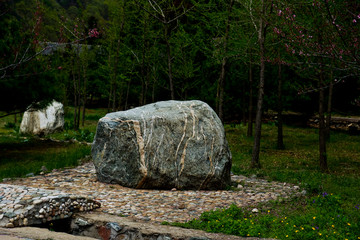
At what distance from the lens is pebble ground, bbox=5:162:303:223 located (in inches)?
282

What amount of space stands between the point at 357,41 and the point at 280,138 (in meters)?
10.7

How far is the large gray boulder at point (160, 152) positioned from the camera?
29.9 feet

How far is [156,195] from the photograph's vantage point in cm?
852

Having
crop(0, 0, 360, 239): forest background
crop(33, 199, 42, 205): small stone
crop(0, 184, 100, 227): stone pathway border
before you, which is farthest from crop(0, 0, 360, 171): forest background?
crop(33, 199, 42, 205): small stone

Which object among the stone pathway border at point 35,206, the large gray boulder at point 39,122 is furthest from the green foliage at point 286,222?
the large gray boulder at point 39,122

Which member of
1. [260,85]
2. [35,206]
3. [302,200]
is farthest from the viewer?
[260,85]

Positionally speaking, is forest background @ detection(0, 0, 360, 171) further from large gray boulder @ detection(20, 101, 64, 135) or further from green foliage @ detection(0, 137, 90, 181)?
green foliage @ detection(0, 137, 90, 181)

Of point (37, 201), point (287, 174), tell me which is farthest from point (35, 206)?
point (287, 174)

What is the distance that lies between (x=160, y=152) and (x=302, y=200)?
12.5 feet

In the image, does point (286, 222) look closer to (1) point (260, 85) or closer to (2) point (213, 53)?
(1) point (260, 85)

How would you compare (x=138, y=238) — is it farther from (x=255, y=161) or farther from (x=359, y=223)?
(x=255, y=161)

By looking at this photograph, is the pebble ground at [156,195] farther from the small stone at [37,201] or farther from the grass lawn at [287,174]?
the grass lawn at [287,174]

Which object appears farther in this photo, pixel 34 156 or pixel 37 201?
pixel 34 156

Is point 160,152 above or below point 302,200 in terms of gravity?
above
